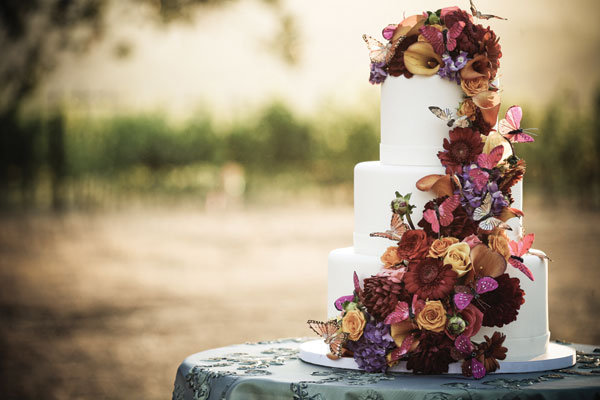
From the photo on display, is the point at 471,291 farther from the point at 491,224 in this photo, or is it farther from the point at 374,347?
the point at 374,347

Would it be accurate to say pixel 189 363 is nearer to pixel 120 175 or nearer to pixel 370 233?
pixel 370 233

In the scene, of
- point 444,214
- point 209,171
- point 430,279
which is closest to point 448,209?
point 444,214

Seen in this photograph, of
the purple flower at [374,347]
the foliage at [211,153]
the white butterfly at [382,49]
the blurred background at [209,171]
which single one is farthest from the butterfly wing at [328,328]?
the foliage at [211,153]

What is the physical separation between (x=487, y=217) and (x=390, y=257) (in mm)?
336

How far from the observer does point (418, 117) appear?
3221 mm

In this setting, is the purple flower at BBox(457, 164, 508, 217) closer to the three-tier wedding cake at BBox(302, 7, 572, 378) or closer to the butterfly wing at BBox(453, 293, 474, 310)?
the three-tier wedding cake at BBox(302, 7, 572, 378)

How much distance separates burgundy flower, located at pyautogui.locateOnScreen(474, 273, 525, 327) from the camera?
9.82 ft

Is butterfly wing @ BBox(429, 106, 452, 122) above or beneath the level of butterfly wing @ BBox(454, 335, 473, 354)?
above

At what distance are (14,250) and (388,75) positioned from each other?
40.2ft

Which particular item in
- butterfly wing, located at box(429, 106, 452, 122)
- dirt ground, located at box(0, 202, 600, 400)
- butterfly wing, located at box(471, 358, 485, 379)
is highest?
butterfly wing, located at box(429, 106, 452, 122)

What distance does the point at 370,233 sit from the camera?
3.25 m

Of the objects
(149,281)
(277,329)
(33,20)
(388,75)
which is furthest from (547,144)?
(388,75)

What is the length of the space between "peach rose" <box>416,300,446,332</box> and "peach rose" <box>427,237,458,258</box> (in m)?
0.15

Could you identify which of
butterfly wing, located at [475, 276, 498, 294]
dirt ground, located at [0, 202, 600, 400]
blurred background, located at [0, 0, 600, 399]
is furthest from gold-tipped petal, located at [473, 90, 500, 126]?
blurred background, located at [0, 0, 600, 399]
